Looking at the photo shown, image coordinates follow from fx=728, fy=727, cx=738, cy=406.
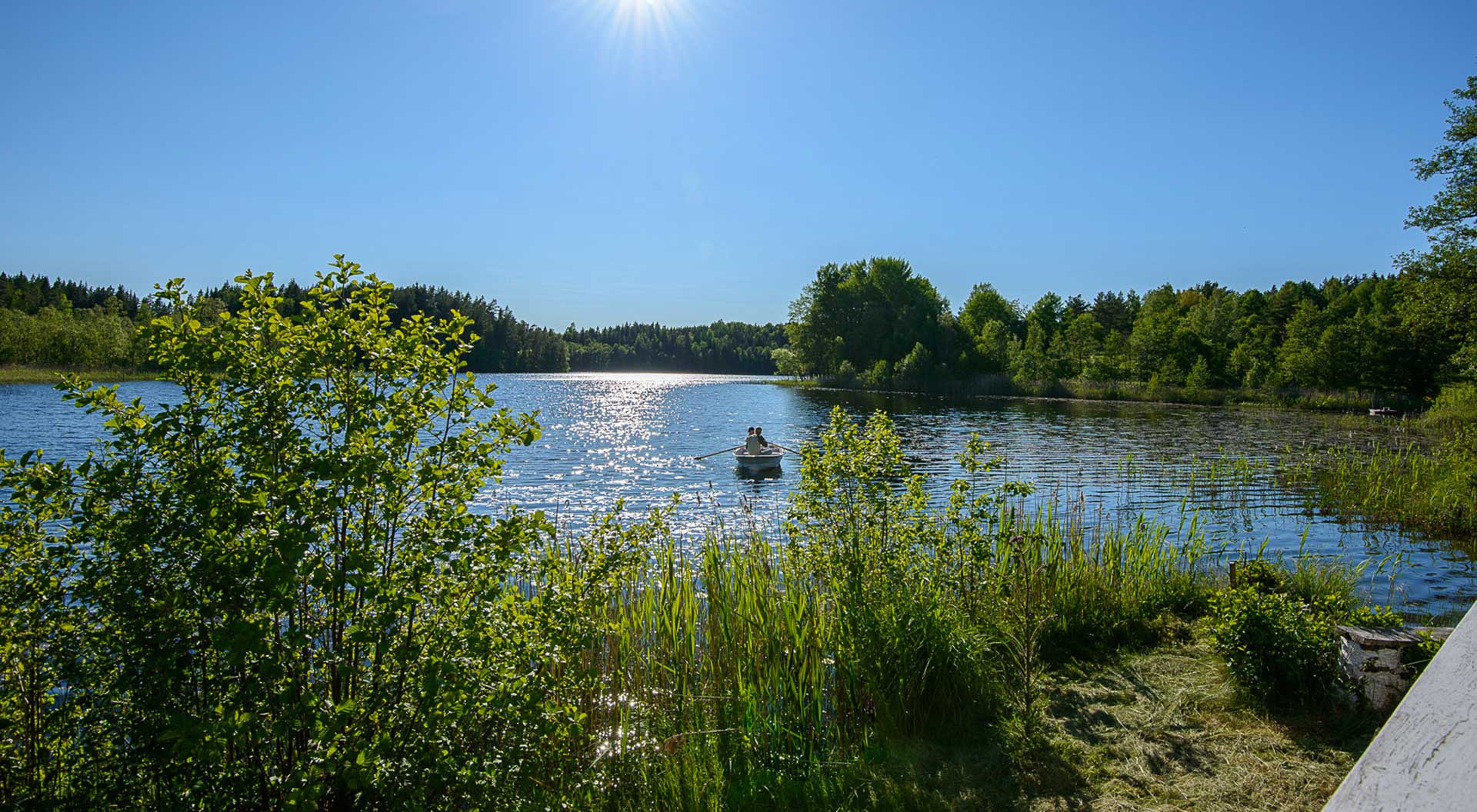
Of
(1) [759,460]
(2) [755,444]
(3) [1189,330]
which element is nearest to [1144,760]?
(1) [759,460]

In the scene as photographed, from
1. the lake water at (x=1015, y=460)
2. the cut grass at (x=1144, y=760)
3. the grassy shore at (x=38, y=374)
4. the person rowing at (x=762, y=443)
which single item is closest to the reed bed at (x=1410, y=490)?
the lake water at (x=1015, y=460)

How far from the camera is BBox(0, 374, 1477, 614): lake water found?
1361 cm

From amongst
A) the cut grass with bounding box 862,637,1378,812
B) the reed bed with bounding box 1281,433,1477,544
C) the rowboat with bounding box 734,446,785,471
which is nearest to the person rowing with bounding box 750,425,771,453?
the rowboat with bounding box 734,446,785,471

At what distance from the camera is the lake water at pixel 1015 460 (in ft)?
44.7

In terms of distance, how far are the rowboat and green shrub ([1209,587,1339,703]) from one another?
18223 millimetres

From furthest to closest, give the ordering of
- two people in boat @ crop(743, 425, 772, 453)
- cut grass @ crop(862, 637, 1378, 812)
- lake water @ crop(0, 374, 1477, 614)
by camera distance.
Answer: two people in boat @ crop(743, 425, 772, 453) → lake water @ crop(0, 374, 1477, 614) → cut grass @ crop(862, 637, 1378, 812)

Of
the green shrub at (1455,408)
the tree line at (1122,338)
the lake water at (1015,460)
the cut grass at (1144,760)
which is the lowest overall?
the lake water at (1015,460)

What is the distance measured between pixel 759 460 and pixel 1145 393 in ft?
168

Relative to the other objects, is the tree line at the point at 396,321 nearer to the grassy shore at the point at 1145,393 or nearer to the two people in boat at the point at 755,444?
the two people in boat at the point at 755,444

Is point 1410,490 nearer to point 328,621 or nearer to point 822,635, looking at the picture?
point 822,635

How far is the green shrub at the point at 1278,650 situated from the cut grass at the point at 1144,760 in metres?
0.21

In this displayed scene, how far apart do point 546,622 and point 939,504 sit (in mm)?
15466

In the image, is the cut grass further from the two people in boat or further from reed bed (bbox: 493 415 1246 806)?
the two people in boat

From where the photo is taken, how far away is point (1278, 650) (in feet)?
17.8
